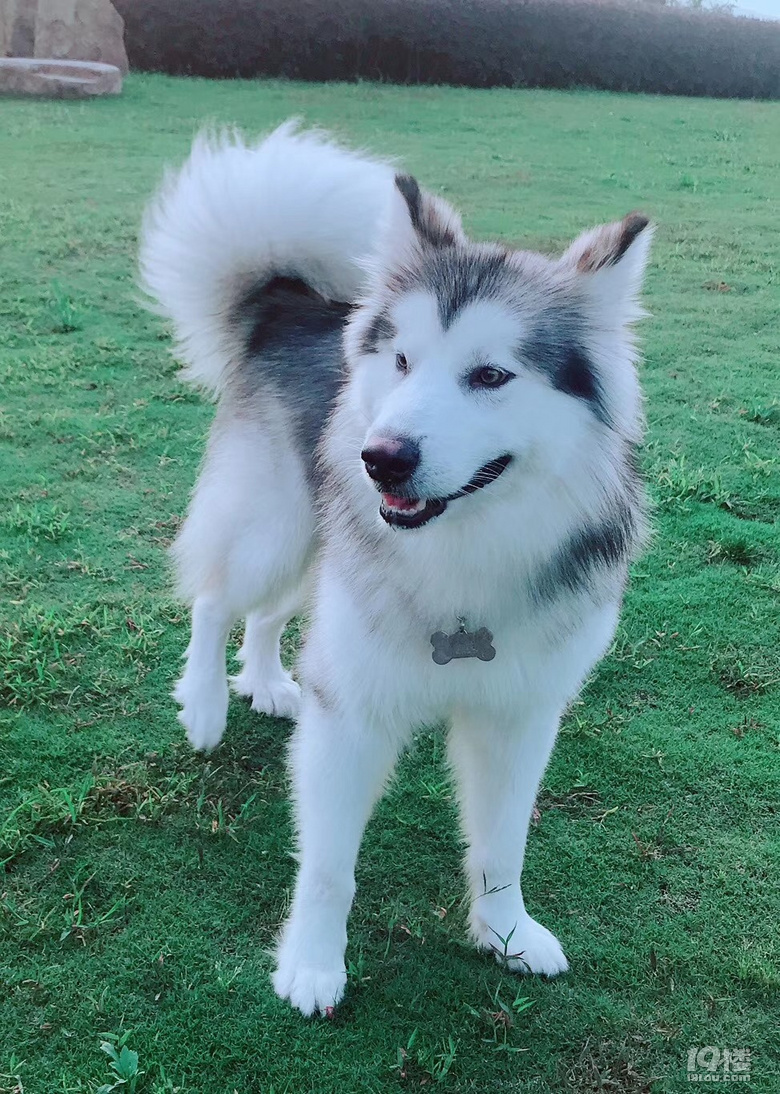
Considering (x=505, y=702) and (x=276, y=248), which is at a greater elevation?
(x=276, y=248)

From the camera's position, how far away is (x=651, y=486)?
389 cm

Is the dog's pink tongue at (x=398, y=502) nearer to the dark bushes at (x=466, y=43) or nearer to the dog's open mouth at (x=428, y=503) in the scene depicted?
the dog's open mouth at (x=428, y=503)

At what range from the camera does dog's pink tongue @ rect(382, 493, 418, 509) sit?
1549 mm

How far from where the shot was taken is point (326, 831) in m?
1.88

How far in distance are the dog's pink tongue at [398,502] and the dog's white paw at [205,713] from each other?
1136 mm

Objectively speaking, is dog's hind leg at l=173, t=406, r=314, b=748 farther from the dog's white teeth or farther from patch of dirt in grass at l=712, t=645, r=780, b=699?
patch of dirt in grass at l=712, t=645, r=780, b=699

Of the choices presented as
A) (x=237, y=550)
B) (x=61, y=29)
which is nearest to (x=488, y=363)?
(x=237, y=550)

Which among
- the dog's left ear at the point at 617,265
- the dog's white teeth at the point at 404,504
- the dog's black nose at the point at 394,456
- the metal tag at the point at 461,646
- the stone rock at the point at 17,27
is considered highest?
the stone rock at the point at 17,27

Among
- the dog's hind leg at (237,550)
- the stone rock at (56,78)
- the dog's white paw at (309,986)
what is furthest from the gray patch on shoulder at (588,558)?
the stone rock at (56,78)

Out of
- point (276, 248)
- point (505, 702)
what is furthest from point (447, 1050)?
point (276, 248)

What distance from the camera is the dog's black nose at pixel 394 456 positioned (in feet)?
4.84

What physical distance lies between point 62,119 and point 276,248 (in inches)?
360

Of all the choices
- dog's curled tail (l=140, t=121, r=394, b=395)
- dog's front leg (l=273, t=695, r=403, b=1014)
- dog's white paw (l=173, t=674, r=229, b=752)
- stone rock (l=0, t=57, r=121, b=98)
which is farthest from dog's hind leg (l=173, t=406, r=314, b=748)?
stone rock (l=0, t=57, r=121, b=98)

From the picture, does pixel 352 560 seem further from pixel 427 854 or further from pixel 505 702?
pixel 427 854
